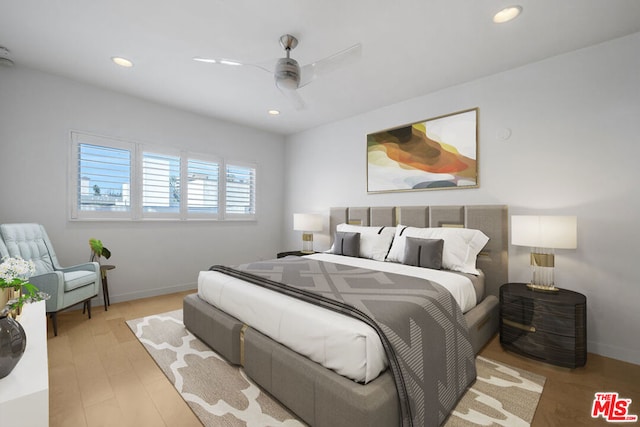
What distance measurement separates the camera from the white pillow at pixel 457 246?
8.87 feet

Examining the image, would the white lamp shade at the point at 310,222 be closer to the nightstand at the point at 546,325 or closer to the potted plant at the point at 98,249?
the potted plant at the point at 98,249

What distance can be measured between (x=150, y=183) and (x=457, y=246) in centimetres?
397

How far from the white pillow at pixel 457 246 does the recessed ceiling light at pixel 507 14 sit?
71.5 inches

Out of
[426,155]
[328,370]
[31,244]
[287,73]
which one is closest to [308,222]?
[426,155]

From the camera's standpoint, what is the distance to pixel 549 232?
2.24m

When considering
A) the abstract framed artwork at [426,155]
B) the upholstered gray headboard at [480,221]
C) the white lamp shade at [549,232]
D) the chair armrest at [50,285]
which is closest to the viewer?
the white lamp shade at [549,232]

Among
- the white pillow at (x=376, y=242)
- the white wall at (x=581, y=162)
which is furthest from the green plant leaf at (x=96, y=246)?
the white wall at (x=581, y=162)

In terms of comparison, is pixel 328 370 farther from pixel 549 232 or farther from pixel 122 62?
pixel 122 62

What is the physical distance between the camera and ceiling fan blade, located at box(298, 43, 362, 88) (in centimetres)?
196

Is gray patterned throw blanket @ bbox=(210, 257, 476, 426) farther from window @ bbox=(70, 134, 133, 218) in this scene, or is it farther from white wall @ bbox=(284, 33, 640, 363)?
window @ bbox=(70, 134, 133, 218)

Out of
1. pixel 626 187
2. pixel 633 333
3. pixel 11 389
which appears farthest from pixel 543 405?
pixel 11 389

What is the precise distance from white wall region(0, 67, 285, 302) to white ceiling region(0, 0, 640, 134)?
322mm

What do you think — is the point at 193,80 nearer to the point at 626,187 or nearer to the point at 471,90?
the point at 471,90

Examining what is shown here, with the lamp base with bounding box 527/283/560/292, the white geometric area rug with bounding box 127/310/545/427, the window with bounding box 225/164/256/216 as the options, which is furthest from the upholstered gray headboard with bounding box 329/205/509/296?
the window with bounding box 225/164/256/216
